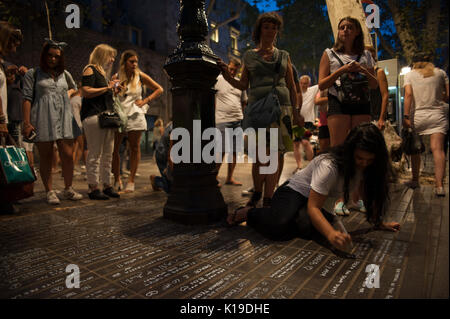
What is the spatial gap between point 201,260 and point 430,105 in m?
4.14

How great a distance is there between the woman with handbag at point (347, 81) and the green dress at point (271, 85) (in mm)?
388

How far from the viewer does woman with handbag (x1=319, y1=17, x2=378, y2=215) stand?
281 cm

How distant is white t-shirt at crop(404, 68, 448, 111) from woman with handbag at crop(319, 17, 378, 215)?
6.32 ft

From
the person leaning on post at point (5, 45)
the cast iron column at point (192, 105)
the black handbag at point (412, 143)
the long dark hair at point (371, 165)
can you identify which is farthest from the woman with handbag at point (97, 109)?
the black handbag at point (412, 143)

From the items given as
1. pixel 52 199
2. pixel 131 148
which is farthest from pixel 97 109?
pixel 52 199

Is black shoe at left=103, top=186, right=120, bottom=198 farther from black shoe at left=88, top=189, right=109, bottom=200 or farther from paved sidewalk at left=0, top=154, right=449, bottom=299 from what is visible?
paved sidewalk at left=0, top=154, right=449, bottom=299

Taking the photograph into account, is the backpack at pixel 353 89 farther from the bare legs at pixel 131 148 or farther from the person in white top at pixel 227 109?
the bare legs at pixel 131 148

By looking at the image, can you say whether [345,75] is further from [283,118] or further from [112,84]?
[112,84]

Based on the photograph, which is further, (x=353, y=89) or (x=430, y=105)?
(x=430, y=105)

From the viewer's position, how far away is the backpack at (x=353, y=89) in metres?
2.81

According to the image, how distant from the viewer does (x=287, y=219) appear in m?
2.25

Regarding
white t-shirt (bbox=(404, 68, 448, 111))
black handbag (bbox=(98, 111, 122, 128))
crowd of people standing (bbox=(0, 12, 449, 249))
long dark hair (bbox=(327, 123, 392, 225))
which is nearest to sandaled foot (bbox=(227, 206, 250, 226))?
crowd of people standing (bbox=(0, 12, 449, 249))
